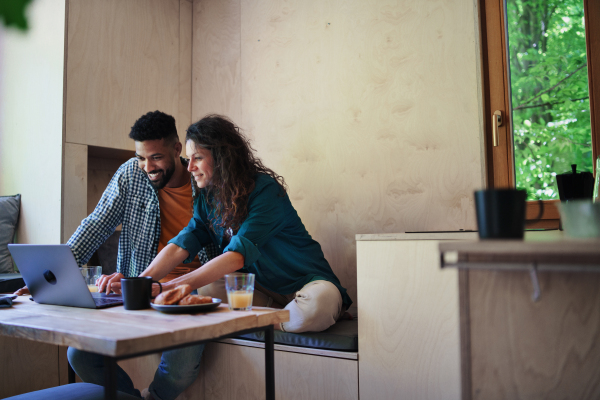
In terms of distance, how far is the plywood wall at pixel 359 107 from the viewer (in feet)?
6.83

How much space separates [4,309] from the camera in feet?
4.02

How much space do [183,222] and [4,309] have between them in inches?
43.0

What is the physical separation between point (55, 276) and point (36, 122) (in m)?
1.50

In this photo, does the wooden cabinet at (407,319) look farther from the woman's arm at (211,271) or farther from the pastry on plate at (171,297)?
the pastry on plate at (171,297)

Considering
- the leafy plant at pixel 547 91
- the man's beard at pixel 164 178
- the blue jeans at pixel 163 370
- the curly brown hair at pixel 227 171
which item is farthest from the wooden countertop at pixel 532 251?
the man's beard at pixel 164 178

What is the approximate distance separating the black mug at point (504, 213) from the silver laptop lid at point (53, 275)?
0.91 m

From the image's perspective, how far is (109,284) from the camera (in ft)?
4.84

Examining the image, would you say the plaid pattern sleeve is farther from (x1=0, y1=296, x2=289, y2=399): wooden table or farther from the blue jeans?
(x1=0, y1=296, x2=289, y2=399): wooden table

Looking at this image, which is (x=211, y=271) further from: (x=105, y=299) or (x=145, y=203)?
(x=145, y=203)

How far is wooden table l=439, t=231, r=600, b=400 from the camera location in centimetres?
85

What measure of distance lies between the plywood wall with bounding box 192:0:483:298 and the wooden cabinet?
67cm

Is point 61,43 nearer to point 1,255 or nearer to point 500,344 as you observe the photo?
point 1,255

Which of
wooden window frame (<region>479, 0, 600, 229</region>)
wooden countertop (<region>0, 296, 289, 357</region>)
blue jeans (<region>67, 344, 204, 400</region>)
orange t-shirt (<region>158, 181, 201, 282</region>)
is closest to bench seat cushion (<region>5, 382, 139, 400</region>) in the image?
wooden countertop (<region>0, 296, 289, 357</region>)

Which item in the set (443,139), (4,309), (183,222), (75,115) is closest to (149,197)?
(183,222)
